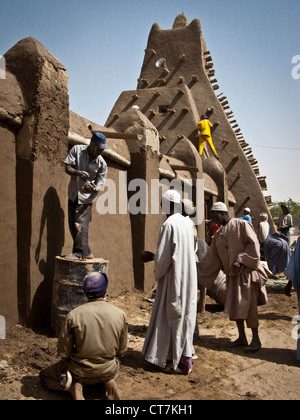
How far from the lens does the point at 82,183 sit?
14.9 feet

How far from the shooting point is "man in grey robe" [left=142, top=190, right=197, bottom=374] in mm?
3801

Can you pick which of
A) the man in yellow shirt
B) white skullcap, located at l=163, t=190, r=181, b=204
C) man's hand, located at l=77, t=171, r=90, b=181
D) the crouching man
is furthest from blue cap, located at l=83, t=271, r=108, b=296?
the man in yellow shirt

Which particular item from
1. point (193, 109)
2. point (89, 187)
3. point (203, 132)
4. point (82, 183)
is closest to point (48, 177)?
point (82, 183)

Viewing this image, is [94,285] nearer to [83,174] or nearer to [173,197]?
[173,197]

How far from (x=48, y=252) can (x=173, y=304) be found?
5.60 ft

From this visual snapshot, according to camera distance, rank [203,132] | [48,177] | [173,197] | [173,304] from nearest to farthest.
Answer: [173,304]
[173,197]
[48,177]
[203,132]

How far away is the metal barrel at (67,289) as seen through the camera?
4.13 m

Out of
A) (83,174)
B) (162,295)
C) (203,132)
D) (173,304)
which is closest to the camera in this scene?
(173,304)

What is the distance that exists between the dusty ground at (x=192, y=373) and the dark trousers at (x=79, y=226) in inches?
40.8

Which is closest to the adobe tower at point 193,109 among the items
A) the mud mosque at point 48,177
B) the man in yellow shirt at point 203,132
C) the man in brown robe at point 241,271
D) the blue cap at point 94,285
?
the man in yellow shirt at point 203,132

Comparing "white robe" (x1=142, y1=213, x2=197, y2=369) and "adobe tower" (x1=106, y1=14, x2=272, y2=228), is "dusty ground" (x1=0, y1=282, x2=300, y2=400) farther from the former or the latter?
"adobe tower" (x1=106, y1=14, x2=272, y2=228)

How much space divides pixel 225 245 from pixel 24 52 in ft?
11.0
